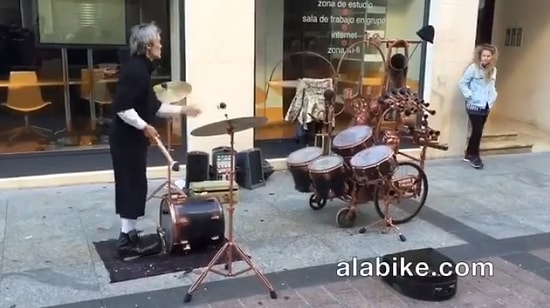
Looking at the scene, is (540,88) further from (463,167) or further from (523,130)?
(463,167)

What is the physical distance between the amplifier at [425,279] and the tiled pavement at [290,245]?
7cm

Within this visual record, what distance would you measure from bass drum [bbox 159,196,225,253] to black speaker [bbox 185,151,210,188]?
1635 mm

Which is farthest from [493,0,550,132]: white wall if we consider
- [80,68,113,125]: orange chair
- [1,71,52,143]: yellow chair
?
[1,71,52,143]: yellow chair

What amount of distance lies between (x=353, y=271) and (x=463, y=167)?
4.05 meters

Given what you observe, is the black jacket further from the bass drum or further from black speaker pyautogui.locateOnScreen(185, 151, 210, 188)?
black speaker pyautogui.locateOnScreen(185, 151, 210, 188)

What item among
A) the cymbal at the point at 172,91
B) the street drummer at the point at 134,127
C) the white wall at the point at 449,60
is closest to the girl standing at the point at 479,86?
the white wall at the point at 449,60

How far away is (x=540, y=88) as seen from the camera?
9898 mm

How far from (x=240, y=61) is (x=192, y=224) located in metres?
2.99

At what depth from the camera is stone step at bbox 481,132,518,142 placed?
890 centimetres

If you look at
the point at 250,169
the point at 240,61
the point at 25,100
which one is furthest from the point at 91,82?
the point at 250,169

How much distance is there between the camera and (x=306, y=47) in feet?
25.4

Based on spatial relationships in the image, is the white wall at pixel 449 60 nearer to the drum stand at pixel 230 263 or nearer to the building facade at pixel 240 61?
the building facade at pixel 240 61

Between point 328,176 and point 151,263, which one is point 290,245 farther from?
point 151,263

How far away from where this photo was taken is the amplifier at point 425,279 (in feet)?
13.0
